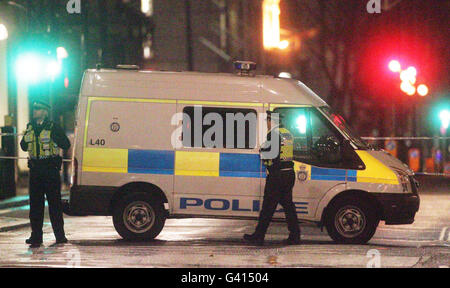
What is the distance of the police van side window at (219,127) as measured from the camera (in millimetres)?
11312

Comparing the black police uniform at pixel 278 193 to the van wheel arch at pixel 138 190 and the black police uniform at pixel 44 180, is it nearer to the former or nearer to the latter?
the van wheel arch at pixel 138 190

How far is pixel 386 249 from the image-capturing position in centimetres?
1077

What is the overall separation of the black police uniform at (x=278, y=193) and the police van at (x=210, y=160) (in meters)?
0.30

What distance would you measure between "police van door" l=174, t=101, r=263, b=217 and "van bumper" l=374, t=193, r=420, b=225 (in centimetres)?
160

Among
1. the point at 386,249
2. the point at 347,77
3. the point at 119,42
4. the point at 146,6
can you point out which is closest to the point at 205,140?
the point at 386,249

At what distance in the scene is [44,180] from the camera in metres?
11.0

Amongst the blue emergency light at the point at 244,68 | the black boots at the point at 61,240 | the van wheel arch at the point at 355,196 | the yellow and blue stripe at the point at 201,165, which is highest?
the blue emergency light at the point at 244,68

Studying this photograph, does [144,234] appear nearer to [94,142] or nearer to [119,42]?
[94,142]

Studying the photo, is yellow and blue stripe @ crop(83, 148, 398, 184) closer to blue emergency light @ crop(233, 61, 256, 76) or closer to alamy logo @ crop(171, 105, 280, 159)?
alamy logo @ crop(171, 105, 280, 159)

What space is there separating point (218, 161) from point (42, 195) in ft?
7.40

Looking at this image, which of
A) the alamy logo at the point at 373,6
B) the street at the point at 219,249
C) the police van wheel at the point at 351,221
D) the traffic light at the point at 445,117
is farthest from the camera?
the traffic light at the point at 445,117

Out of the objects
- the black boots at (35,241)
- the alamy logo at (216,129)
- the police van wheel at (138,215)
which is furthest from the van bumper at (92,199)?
the alamy logo at (216,129)

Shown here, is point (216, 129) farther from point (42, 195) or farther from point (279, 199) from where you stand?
point (42, 195)

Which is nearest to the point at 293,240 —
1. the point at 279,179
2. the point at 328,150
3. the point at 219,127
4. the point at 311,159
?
the point at 279,179
